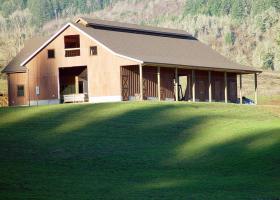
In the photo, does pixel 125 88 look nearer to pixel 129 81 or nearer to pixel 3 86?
pixel 129 81

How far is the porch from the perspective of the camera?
6588cm

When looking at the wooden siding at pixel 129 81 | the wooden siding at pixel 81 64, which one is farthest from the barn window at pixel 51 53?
the wooden siding at pixel 129 81

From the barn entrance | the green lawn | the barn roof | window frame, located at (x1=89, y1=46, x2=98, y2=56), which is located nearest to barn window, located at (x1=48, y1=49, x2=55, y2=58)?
the barn roof

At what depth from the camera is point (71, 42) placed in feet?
228

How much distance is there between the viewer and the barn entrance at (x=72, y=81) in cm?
6981

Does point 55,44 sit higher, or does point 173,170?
point 55,44

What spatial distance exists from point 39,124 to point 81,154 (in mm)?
8675

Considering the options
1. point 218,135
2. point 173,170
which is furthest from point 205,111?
point 173,170

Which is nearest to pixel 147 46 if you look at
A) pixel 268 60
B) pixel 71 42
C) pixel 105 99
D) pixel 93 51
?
pixel 93 51

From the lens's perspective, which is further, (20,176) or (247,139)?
(247,139)

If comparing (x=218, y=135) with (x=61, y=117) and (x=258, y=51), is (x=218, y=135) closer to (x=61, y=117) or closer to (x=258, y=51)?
(x=61, y=117)

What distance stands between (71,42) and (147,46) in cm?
660

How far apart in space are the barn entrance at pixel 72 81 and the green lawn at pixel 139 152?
1220cm

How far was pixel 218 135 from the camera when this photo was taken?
46.4 meters
